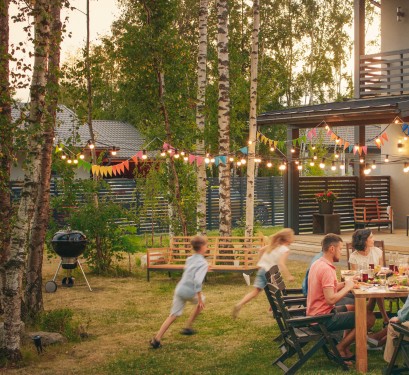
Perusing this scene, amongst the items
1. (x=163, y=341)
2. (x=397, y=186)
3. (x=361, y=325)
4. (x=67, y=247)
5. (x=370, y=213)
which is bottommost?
(x=163, y=341)

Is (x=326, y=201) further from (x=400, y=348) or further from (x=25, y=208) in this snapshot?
(x=400, y=348)

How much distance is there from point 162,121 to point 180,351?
8941mm

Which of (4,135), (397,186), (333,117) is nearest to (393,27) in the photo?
(397,186)

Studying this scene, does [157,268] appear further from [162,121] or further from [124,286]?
[162,121]

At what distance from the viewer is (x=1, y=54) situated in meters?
8.34

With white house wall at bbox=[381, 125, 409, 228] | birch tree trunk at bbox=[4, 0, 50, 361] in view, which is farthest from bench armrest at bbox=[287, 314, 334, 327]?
white house wall at bbox=[381, 125, 409, 228]

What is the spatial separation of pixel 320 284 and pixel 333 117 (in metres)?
10.6

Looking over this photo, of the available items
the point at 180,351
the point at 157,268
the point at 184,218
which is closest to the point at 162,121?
the point at 184,218

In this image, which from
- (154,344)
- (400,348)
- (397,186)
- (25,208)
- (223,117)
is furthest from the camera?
(397,186)

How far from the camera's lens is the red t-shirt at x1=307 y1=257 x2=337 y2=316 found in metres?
7.82

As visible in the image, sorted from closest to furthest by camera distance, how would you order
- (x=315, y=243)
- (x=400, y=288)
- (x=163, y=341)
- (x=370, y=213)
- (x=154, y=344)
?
1. (x=400, y=288)
2. (x=154, y=344)
3. (x=163, y=341)
4. (x=315, y=243)
5. (x=370, y=213)

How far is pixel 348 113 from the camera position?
17.4 meters

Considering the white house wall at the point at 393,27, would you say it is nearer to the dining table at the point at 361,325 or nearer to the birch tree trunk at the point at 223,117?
the birch tree trunk at the point at 223,117

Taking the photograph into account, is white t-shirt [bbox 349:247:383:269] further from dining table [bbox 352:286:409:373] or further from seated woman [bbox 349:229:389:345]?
dining table [bbox 352:286:409:373]
